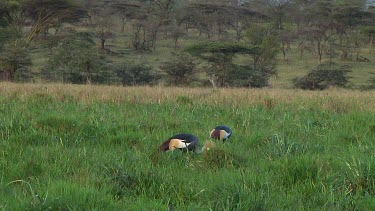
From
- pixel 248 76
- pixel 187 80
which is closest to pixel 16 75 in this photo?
pixel 187 80

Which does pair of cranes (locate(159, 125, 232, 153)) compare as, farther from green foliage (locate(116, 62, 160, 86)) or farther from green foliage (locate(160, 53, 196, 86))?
green foliage (locate(116, 62, 160, 86))

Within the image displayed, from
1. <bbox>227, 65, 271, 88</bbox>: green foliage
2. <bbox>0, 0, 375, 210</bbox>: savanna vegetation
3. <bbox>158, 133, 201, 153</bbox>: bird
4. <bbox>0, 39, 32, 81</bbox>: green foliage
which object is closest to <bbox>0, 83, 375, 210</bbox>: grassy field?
<bbox>0, 0, 375, 210</bbox>: savanna vegetation

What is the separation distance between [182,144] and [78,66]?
25.6 meters

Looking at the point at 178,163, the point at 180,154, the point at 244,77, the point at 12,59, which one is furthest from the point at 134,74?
the point at 178,163

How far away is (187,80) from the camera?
32.5 m

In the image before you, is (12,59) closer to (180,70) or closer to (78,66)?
(78,66)

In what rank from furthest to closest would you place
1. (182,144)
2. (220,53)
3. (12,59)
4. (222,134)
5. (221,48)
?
1. (220,53)
2. (221,48)
3. (12,59)
4. (222,134)
5. (182,144)

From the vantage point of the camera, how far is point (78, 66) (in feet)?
93.0

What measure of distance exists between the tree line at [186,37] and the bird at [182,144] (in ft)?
33.4

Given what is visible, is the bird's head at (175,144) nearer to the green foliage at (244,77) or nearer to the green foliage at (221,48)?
the green foliage at (244,77)

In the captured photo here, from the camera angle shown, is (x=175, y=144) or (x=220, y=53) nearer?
(x=175, y=144)

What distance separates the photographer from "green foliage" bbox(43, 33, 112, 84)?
27648 mm

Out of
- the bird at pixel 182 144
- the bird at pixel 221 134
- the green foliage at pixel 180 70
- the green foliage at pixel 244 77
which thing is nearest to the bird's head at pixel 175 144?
the bird at pixel 182 144

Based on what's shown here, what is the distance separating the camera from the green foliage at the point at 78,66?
27.6m
